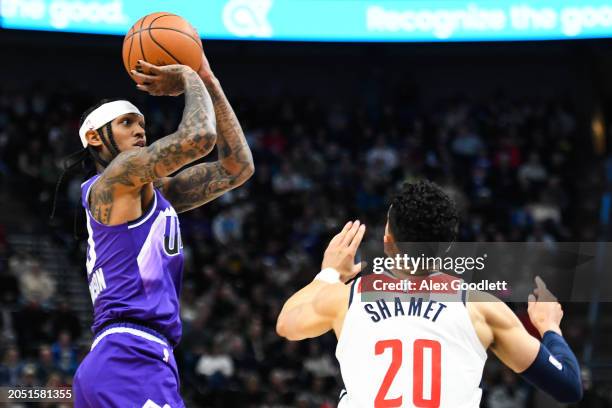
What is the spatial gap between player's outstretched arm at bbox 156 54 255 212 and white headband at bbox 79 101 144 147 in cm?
51

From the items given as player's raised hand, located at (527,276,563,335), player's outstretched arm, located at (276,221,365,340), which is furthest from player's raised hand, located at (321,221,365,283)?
player's raised hand, located at (527,276,563,335)

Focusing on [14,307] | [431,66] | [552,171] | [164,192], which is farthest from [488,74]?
[164,192]

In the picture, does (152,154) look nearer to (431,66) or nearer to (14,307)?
(14,307)

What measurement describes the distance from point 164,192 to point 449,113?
14171 millimetres

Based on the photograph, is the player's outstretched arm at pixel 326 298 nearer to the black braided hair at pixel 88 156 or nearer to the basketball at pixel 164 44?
the black braided hair at pixel 88 156

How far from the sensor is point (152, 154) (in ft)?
14.5

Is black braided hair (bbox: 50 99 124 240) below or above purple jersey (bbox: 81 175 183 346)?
above

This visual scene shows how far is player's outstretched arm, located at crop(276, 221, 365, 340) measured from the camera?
3576 millimetres

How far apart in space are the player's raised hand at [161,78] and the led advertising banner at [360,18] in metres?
10.2

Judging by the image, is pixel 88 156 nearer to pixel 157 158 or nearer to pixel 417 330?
pixel 157 158

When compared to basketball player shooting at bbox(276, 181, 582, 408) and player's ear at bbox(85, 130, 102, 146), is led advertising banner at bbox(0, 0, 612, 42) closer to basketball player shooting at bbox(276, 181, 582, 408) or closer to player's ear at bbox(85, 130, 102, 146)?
player's ear at bbox(85, 130, 102, 146)

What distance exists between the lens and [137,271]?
176 inches

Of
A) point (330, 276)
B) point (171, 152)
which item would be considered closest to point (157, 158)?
point (171, 152)

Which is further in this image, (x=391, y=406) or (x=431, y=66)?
(x=431, y=66)
